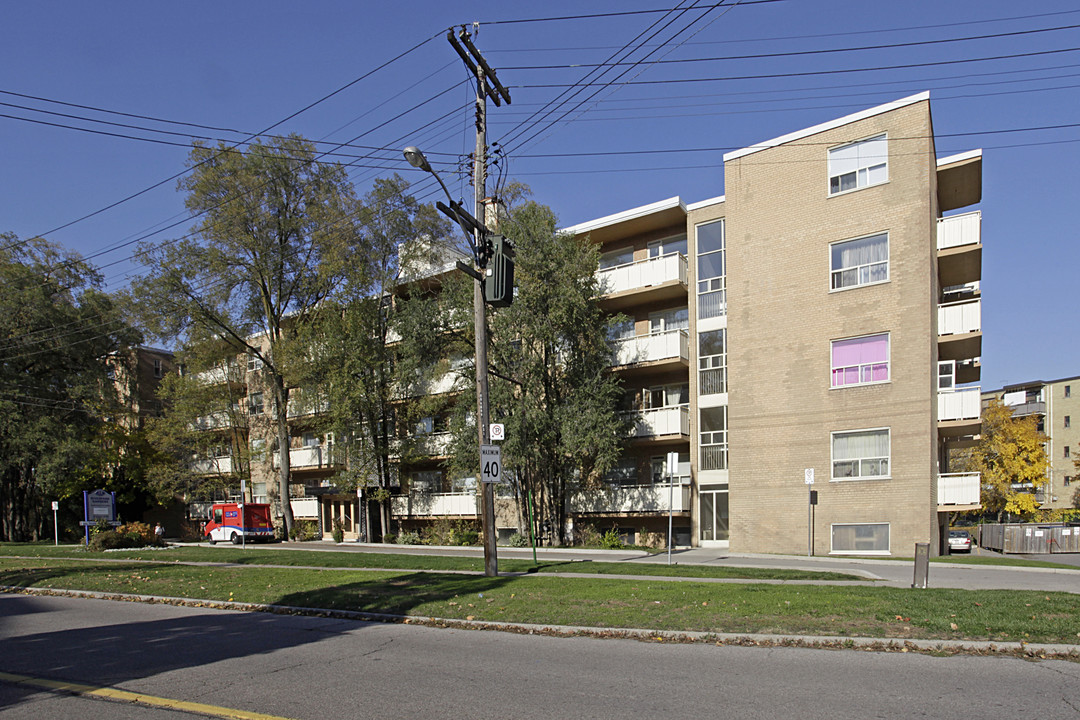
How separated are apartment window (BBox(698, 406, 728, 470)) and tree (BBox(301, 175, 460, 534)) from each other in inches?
484

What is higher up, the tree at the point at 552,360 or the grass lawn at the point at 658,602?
the tree at the point at 552,360

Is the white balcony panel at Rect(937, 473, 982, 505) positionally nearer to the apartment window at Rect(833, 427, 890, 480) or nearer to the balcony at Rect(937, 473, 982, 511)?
the balcony at Rect(937, 473, 982, 511)

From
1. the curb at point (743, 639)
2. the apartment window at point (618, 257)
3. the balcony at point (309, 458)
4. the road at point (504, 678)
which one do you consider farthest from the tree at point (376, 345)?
the road at point (504, 678)

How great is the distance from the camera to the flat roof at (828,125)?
902 inches

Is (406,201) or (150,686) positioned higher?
(406,201)

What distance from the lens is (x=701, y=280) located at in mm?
28875

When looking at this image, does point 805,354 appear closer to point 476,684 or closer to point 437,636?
point 437,636

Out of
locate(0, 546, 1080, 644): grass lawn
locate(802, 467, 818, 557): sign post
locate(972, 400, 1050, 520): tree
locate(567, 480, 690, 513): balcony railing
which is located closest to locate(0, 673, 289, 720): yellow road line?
locate(0, 546, 1080, 644): grass lawn

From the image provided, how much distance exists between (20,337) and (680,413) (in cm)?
3766

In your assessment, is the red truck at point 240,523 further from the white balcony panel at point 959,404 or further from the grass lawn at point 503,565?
the white balcony panel at point 959,404

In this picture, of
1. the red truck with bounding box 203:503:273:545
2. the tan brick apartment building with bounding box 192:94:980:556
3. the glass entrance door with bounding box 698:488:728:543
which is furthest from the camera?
the red truck with bounding box 203:503:273:545

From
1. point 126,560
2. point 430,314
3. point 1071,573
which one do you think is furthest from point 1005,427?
point 126,560

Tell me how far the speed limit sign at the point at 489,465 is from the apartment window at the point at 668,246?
16.4 metres

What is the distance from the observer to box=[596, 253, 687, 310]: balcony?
28.5m
